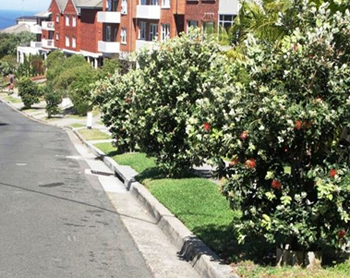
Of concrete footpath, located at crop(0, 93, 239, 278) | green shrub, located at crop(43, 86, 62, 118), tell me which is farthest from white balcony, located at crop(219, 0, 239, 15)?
concrete footpath, located at crop(0, 93, 239, 278)

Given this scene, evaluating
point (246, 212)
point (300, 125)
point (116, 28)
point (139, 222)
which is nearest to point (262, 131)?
point (300, 125)

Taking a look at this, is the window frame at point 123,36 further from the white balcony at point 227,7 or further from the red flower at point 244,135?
the red flower at point 244,135

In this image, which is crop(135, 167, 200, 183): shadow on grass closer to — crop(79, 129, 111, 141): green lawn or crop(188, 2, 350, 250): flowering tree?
crop(188, 2, 350, 250): flowering tree

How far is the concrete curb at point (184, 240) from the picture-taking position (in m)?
9.01

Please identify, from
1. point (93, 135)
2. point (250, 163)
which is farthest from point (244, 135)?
point (93, 135)

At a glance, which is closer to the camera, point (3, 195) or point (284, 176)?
point (284, 176)

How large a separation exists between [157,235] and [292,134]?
496cm

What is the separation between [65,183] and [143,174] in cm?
207

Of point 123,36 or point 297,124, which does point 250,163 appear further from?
point 123,36

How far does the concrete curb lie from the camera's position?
9.01 m

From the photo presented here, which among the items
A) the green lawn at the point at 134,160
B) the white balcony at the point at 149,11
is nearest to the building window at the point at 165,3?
the white balcony at the point at 149,11

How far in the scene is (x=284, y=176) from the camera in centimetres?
837

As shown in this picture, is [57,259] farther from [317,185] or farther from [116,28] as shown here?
[116,28]

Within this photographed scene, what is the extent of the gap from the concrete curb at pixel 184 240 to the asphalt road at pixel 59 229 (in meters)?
0.70
